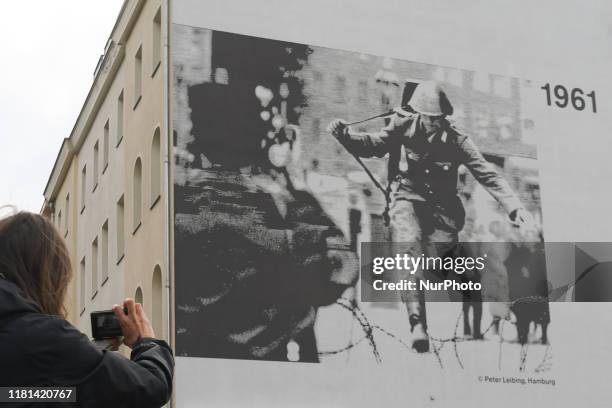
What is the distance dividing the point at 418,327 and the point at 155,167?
594cm

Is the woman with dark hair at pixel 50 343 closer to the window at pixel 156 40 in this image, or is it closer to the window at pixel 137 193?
the window at pixel 156 40

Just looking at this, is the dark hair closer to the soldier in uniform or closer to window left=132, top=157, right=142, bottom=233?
the soldier in uniform

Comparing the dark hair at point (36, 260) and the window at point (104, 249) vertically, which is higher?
the window at point (104, 249)

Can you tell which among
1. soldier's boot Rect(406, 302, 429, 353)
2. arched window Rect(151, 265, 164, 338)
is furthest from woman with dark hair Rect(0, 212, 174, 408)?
soldier's boot Rect(406, 302, 429, 353)

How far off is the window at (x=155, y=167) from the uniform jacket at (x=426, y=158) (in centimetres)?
359

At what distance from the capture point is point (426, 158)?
77.4 feet

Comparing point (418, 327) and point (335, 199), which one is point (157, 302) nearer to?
point (335, 199)

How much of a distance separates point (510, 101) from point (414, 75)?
7.63 feet

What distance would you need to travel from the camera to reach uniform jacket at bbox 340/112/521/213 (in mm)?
23094

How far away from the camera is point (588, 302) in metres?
24.2

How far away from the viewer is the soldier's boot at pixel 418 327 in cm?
2218

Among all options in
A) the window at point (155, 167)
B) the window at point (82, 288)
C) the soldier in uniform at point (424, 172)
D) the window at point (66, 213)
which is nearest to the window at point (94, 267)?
the window at point (82, 288)

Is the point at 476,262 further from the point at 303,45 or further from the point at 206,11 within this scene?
the point at 206,11

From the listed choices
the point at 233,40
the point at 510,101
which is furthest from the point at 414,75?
the point at 233,40
